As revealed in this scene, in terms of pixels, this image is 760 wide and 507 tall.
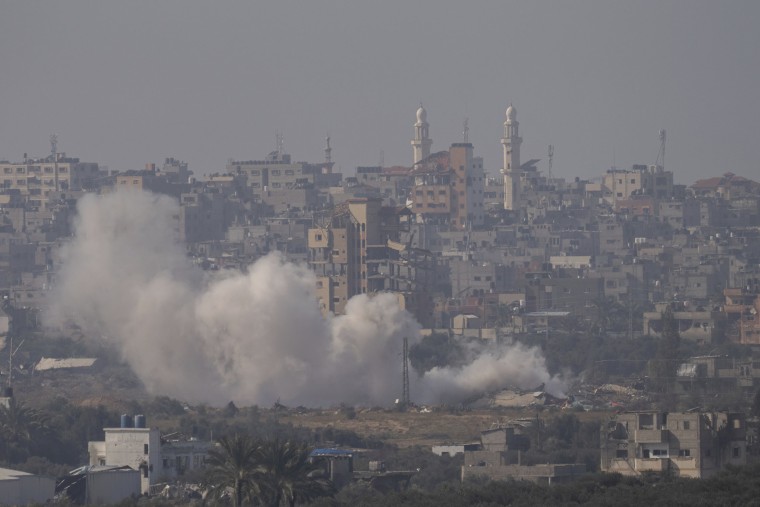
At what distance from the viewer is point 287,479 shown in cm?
6525

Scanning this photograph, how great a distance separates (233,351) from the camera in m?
106

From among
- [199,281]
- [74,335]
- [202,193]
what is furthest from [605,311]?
[202,193]

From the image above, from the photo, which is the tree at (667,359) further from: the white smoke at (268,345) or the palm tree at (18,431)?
the palm tree at (18,431)

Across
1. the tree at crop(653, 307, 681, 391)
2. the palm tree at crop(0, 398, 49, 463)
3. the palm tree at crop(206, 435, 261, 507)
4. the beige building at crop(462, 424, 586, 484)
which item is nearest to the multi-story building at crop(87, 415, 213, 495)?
the palm tree at crop(0, 398, 49, 463)

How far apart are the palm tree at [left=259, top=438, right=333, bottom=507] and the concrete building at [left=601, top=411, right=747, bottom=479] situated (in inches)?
506

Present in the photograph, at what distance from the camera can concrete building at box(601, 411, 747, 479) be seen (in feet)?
247

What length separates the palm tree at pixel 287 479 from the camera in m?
65.1

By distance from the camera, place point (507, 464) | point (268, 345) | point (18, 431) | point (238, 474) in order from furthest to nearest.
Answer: point (268, 345) → point (18, 431) → point (507, 464) → point (238, 474)

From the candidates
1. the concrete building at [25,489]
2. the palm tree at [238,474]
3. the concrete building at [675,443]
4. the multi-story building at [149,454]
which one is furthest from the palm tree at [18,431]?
the concrete building at [675,443]

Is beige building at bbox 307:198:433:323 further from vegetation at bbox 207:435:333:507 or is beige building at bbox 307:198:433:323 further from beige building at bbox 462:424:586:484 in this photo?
vegetation at bbox 207:435:333:507

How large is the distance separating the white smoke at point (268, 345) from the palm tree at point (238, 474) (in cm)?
3883

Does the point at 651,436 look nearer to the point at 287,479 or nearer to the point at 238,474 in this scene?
the point at 287,479

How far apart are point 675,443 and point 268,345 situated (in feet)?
104

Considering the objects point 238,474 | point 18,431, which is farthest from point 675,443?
point 18,431
